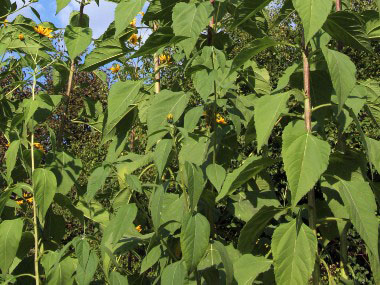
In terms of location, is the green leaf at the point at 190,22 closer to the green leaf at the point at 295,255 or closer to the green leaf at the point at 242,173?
the green leaf at the point at 242,173

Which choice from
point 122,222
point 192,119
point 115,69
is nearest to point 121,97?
point 192,119

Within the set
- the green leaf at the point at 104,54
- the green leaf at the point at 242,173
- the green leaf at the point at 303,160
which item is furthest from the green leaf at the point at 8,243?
the green leaf at the point at 303,160

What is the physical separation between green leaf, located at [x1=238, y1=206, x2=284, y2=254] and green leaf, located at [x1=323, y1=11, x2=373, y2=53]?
556mm

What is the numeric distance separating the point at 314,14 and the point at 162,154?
2.23 feet

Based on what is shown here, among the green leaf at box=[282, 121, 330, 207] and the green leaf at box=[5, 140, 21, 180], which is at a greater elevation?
the green leaf at box=[282, 121, 330, 207]

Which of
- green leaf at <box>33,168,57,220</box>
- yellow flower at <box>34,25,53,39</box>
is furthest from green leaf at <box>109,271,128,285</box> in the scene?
yellow flower at <box>34,25,53,39</box>

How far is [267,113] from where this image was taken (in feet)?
5.43

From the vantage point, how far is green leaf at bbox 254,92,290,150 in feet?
5.29

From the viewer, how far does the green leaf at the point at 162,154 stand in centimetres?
184

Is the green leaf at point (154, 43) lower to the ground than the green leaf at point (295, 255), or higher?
higher

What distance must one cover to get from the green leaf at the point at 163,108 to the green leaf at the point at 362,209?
0.68 meters

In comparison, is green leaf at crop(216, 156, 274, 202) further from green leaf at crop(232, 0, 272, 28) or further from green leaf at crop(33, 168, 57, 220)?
green leaf at crop(33, 168, 57, 220)

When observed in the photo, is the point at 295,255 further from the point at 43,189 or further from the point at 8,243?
the point at 8,243

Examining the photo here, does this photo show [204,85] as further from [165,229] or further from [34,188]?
[34,188]
